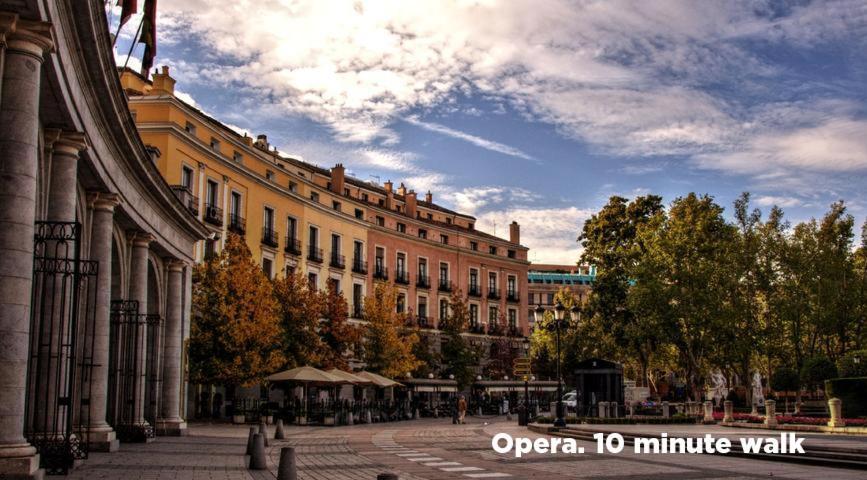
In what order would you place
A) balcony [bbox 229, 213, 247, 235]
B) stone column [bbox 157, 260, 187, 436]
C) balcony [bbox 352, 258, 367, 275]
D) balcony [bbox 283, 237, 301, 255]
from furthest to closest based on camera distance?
balcony [bbox 352, 258, 367, 275] < balcony [bbox 283, 237, 301, 255] < balcony [bbox 229, 213, 247, 235] < stone column [bbox 157, 260, 187, 436]

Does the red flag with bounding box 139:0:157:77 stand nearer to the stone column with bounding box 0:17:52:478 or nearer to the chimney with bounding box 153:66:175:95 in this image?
the stone column with bounding box 0:17:52:478

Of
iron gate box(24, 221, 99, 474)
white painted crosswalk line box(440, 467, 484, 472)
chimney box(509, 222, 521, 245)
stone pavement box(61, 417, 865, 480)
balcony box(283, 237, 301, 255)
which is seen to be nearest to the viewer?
iron gate box(24, 221, 99, 474)

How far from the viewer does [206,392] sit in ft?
137

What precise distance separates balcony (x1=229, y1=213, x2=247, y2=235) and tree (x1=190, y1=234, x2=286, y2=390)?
7518 mm

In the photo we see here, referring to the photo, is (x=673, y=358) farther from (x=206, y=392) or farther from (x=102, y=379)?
(x=102, y=379)

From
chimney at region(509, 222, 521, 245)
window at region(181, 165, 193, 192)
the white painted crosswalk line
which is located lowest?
the white painted crosswalk line

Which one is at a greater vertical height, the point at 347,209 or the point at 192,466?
the point at 347,209

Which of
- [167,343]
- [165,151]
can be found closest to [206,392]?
[165,151]

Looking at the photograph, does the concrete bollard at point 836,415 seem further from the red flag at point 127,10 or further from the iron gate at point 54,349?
the red flag at point 127,10

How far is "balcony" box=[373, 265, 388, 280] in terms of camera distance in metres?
61.5

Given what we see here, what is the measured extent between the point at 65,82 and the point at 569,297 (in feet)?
172

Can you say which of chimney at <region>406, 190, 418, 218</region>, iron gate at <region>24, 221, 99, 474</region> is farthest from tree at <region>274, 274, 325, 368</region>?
chimney at <region>406, 190, 418, 218</region>

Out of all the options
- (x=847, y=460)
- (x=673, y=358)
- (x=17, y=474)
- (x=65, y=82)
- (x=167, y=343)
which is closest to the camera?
(x=17, y=474)

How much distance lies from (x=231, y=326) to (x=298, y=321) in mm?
8028
